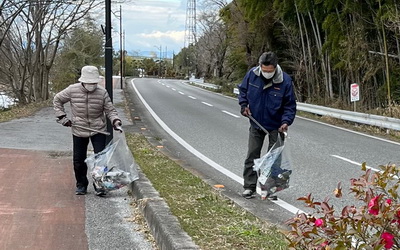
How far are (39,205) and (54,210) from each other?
0.27 meters

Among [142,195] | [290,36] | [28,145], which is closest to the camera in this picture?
[142,195]

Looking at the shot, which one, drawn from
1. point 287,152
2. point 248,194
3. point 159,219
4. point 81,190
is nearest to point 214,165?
point 248,194

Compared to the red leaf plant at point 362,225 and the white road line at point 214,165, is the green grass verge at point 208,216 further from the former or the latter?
the red leaf plant at point 362,225

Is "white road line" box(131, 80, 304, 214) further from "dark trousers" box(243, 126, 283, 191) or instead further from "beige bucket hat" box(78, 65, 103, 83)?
"beige bucket hat" box(78, 65, 103, 83)

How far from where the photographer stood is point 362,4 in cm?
1669

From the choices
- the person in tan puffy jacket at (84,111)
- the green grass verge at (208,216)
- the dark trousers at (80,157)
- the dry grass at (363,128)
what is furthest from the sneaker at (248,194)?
the dry grass at (363,128)

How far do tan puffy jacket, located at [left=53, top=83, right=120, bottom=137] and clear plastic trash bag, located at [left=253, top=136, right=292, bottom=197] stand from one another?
1880 millimetres

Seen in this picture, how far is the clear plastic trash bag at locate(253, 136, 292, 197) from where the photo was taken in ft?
19.4

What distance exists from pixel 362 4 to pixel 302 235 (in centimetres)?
1570

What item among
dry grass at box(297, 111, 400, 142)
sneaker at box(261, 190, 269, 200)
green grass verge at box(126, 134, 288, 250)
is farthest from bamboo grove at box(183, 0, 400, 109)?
green grass verge at box(126, 134, 288, 250)

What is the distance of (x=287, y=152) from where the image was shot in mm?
6031

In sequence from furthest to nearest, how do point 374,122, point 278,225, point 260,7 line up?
point 260,7 < point 374,122 < point 278,225

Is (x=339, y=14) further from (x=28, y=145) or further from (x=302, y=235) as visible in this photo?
(x=302, y=235)

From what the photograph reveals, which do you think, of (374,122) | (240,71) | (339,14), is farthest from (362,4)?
(240,71)
